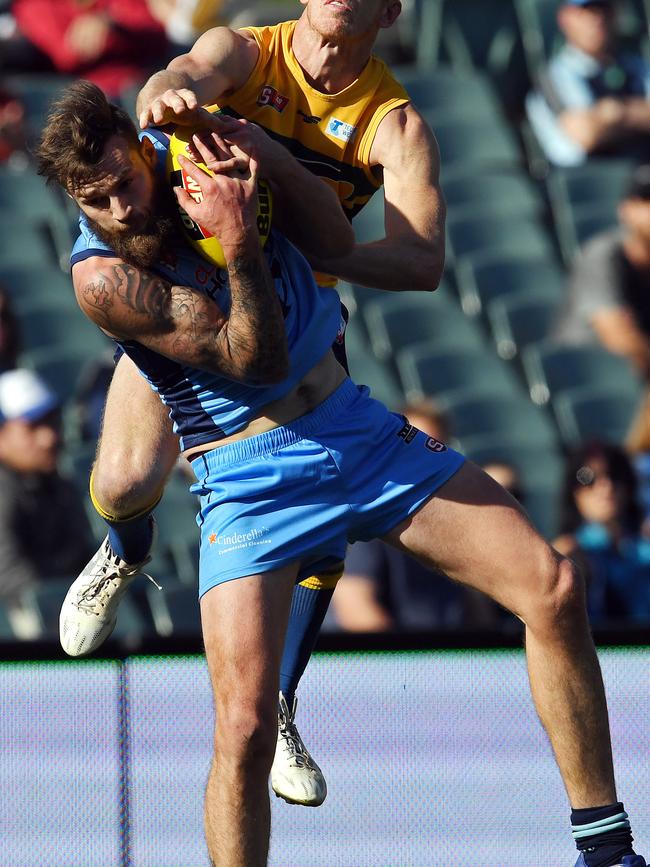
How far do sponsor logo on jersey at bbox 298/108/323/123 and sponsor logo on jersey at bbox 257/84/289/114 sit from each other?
0.14 feet

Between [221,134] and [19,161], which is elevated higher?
[221,134]

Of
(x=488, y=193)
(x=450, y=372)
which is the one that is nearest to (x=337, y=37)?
(x=450, y=372)

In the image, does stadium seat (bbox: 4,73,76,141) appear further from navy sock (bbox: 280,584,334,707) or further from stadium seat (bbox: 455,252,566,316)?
navy sock (bbox: 280,584,334,707)

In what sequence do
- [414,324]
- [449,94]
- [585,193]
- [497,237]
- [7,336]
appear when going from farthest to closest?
[449,94], [585,193], [497,237], [414,324], [7,336]

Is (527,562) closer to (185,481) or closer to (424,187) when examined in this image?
(424,187)

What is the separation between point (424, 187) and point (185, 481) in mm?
3582

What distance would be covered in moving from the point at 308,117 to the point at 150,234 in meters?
0.68

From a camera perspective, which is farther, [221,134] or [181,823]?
[181,823]

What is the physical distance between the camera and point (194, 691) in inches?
170

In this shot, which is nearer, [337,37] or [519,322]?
[337,37]

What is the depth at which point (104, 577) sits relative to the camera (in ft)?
13.9

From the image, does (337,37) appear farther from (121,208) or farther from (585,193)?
(585,193)

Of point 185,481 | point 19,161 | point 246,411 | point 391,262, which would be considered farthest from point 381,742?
point 19,161

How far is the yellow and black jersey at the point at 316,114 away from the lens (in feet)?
12.3
